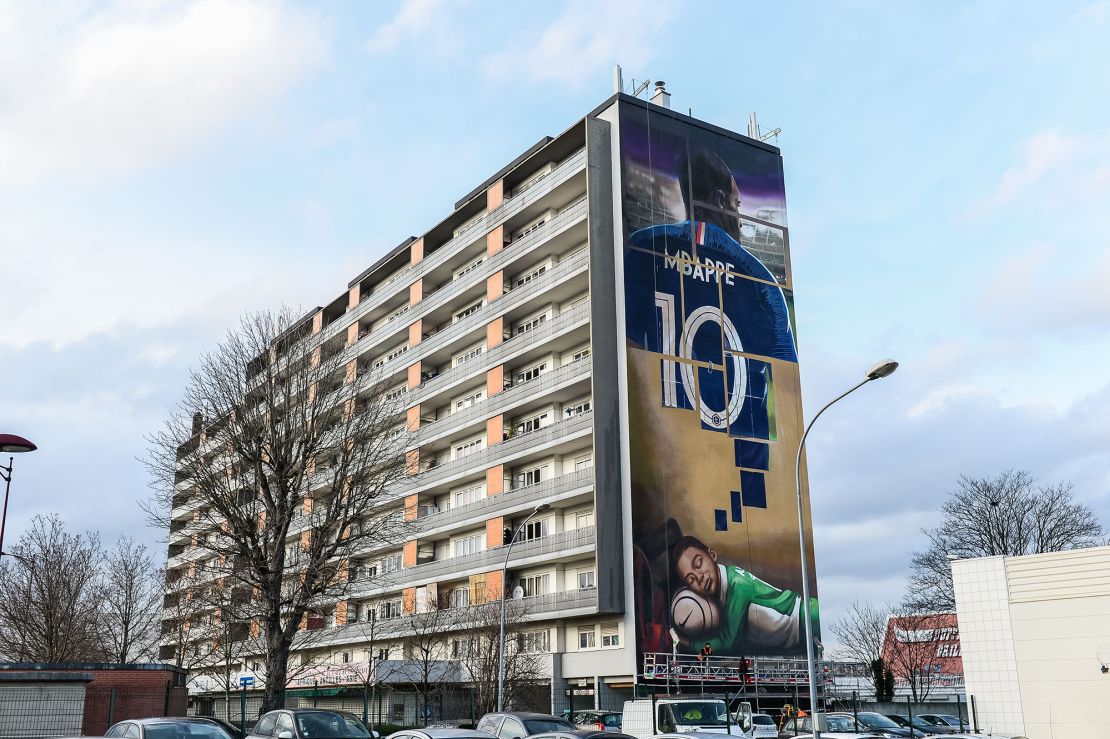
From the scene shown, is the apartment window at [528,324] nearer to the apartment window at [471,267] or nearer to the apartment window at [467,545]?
the apartment window at [471,267]

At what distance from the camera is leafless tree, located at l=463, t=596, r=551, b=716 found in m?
41.4

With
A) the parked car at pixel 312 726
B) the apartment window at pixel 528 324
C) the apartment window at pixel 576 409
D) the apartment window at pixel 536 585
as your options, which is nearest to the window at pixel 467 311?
the apartment window at pixel 528 324

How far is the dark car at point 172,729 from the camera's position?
57.1 ft

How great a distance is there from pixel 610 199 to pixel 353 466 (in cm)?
2371

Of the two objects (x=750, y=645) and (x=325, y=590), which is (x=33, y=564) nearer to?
(x=325, y=590)

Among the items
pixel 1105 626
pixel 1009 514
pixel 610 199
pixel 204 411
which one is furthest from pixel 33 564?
pixel 1009 514

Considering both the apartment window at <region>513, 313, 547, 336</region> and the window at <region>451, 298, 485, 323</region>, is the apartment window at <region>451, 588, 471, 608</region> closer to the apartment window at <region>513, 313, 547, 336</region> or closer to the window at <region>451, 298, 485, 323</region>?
the apartment window at <region>513, 313, 547, 336</region>

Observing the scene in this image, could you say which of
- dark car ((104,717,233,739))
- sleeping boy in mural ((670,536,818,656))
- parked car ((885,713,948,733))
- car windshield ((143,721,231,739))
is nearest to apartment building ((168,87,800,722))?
sleeping boy in mural ((670,536,818,656))

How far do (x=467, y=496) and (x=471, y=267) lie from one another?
47.4 ft

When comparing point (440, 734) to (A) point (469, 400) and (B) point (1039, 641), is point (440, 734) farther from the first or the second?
(A) point (469, 400)

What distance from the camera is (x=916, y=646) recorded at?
66875mm

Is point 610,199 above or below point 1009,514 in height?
above

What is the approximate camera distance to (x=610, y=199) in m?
52.4

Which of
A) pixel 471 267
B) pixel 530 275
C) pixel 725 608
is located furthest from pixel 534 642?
pixel 471 267
